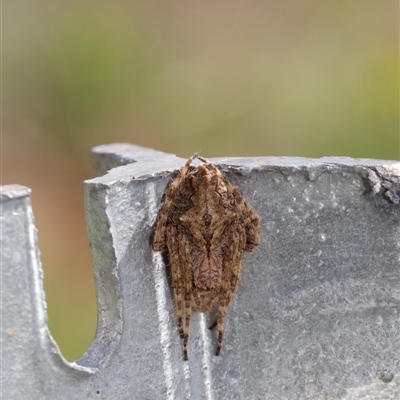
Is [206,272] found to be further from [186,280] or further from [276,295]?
[276,295]

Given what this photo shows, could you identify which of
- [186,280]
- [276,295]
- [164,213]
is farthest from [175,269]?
[276,295]

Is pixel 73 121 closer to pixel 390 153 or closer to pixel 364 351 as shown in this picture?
pixel 390 153

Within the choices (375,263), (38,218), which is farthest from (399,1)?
(375,263)

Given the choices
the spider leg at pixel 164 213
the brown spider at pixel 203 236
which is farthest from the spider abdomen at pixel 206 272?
the spider leg at pixel 164 213

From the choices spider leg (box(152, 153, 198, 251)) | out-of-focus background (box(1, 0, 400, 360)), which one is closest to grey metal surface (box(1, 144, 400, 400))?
spider leg (box(152, 153, 198, 251))

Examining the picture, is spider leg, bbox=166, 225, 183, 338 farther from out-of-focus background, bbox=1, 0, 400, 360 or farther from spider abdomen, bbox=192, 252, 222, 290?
out-of-focus background, bbox=1, 0, 400, 360

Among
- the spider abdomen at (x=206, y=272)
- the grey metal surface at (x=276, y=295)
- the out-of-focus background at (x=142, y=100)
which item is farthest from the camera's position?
the out-of-focus background at (x=142, y=100)

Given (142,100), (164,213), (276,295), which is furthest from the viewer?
(142,100)

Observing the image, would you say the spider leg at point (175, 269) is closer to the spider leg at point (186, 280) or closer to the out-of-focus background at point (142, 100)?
the spider leg at point (186, 280)
